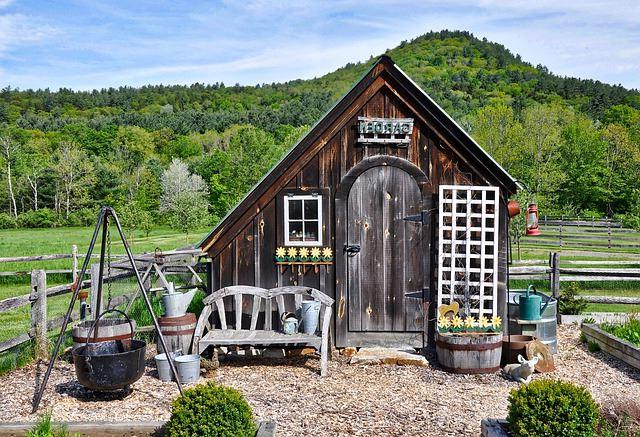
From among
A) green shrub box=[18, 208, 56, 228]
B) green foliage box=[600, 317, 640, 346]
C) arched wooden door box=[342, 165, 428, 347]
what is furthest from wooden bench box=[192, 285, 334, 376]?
green shrub box=[18, 208, 56, 228]

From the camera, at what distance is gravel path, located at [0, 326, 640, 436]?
6.66 m

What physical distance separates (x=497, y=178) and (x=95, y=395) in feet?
21.5

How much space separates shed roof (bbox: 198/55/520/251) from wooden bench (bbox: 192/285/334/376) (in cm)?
114

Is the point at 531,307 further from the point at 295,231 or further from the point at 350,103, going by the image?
the point at 350,103

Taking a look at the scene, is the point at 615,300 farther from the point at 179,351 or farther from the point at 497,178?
the point at 179,351

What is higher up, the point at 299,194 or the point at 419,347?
the point at 299,194

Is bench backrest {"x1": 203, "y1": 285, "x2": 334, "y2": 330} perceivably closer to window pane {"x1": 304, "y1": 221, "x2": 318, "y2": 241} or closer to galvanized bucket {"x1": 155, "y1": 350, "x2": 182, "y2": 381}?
window pane {"x1": 304, "y1": 221, "x2": 318, "y2": 241}

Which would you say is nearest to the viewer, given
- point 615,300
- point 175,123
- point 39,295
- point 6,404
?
point 6,404

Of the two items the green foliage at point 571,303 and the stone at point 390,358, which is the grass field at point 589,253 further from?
the stone at point 390,358

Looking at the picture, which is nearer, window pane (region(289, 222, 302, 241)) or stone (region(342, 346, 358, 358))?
stone (region(342, 346, 358, 358))

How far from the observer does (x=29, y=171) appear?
57562 mm

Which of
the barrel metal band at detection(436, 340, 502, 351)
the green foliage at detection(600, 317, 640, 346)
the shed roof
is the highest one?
the shed roof

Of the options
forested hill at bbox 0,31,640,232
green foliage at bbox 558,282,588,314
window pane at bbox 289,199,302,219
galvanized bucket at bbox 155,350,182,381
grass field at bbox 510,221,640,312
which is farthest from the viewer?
forested hill at bbox 0,31,640,232

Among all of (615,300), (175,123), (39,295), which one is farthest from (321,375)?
(175,123)
